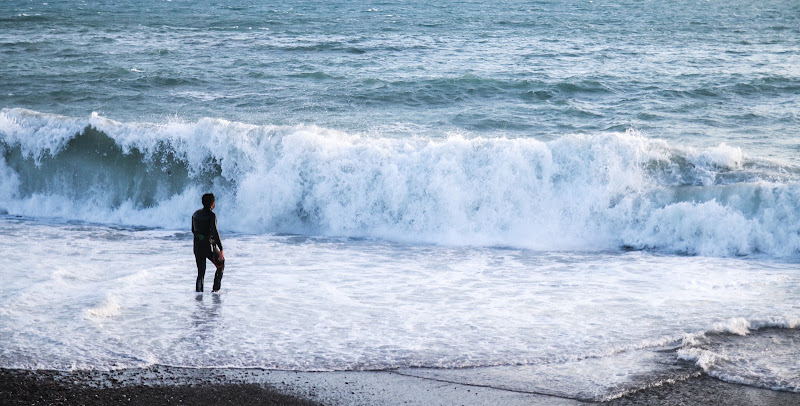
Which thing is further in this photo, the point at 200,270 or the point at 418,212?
the point at 418,212

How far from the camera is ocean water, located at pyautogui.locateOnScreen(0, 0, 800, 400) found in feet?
25.3

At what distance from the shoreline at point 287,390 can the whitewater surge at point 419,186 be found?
543cm

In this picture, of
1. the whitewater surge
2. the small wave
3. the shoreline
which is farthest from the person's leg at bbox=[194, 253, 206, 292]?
the small wave

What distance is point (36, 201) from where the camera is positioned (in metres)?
15.0

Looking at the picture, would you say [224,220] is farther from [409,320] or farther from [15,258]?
[409,320]

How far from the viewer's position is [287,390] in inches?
266

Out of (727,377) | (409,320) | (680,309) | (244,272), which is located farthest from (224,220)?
(727,377)

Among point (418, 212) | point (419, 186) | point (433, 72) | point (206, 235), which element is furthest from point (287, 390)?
point (433, 72)

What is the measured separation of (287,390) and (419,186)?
23.9 feet

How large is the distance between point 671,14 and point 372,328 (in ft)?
121

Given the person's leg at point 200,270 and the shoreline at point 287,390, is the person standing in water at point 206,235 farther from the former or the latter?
the shoreline at point 287,390

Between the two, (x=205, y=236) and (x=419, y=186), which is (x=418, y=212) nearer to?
(x=419, y=186)

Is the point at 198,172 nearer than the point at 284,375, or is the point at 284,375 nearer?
the point at 284,375

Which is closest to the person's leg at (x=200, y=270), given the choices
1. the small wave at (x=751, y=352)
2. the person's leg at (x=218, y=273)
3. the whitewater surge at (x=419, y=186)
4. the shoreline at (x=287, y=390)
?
the person's leg at (x=218, y=273)
